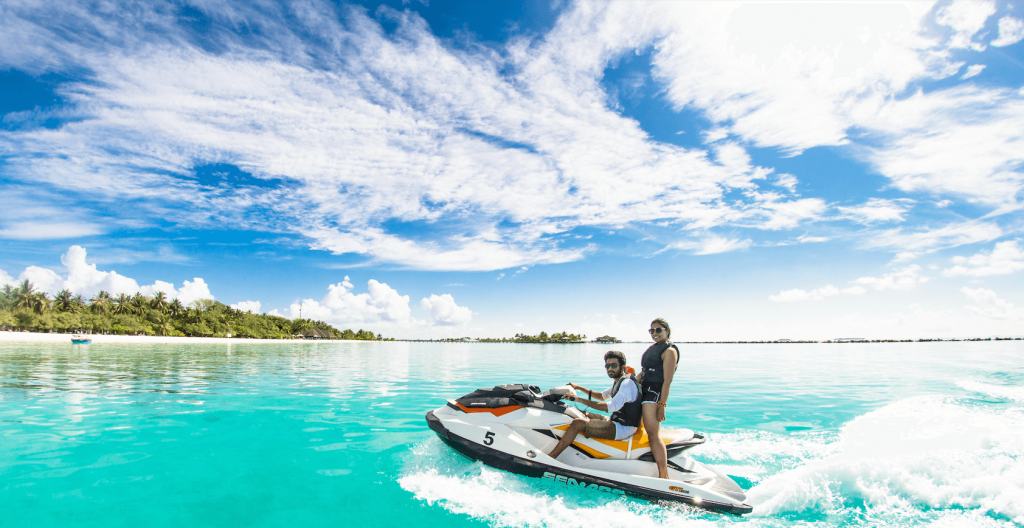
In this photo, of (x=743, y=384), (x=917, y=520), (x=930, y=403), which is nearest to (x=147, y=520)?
(x=917, y=520)

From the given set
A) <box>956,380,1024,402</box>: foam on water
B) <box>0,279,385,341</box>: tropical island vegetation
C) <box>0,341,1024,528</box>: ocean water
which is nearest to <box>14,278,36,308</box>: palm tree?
<box>0,279,385,341</box>: tropical island vegetation

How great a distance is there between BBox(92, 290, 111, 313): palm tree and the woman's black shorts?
107m

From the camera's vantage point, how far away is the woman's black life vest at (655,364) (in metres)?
6.07

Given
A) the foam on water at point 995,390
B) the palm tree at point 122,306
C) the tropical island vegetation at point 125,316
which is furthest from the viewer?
the palm tree at point 122,306

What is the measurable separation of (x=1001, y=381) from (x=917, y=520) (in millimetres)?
21187

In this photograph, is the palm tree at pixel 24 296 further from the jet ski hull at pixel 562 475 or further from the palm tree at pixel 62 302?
the jet ski hull at pixel 562 475

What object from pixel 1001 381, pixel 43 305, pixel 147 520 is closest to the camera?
pixel 147 520

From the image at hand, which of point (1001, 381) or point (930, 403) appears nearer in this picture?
point (930, 403)

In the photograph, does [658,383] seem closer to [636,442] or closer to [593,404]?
[636,442]

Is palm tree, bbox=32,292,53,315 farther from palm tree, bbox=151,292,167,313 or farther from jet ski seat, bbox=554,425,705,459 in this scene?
jet ski seat, bbox=554,425,705,459

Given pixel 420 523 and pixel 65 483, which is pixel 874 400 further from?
pixel 65 483

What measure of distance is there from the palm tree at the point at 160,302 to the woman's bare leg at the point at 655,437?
111m

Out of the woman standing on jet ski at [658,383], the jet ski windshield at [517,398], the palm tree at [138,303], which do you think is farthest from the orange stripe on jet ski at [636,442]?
the palm tree at [138,303]

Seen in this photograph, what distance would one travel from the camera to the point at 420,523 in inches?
203
